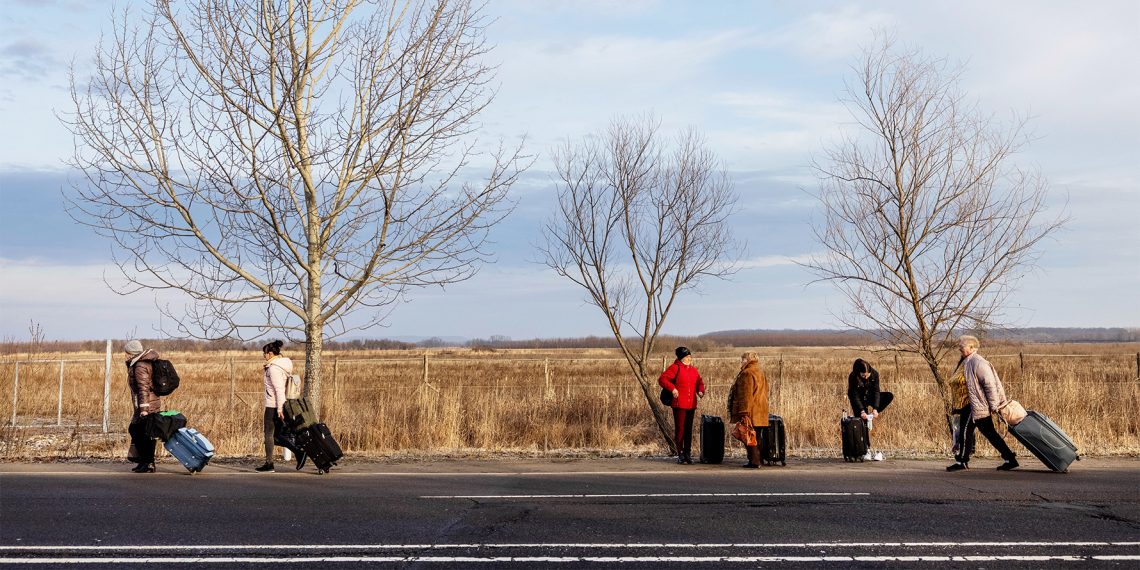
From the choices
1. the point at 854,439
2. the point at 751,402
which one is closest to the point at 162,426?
the point at 751,402

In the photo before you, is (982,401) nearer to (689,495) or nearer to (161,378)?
(689,495)

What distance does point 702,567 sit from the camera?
6.62 m

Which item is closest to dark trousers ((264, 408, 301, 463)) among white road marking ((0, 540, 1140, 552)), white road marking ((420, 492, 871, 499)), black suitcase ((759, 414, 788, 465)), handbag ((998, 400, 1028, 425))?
white road marking ((420, 492, 871, 499))

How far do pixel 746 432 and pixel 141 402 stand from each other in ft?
26.4

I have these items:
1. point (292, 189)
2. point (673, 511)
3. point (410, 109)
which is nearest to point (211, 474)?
point (292, 189)

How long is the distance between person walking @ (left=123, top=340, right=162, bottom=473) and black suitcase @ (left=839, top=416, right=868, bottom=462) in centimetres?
937

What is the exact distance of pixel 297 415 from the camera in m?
12.4

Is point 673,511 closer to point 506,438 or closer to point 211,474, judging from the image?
point 211,474

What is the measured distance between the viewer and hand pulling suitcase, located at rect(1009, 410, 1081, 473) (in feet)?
39.2

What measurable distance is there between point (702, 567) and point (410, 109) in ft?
29.3

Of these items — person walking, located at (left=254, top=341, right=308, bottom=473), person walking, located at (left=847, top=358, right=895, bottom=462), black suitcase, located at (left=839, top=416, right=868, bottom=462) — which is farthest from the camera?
person walking, located at (left=847, top=358, right=895, bottom=462)

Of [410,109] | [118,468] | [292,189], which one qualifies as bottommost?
[118,468]

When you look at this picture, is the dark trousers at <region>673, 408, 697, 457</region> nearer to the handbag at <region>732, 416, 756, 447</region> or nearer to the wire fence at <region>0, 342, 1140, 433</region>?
the handbag at <region>732, 416, 756, 447</region>

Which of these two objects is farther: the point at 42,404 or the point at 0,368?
the point at 42,404
